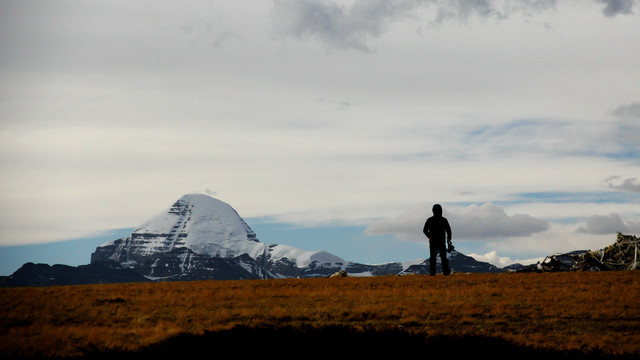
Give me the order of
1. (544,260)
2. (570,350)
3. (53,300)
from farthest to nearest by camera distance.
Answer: (544,260), (53,300), (570,350)

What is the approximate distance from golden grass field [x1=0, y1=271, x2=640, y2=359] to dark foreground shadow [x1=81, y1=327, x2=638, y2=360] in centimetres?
4

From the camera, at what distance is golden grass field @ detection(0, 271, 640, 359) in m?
14.4

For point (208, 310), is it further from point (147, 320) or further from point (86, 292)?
point (86, 292)

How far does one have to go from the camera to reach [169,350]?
13898 millimetres

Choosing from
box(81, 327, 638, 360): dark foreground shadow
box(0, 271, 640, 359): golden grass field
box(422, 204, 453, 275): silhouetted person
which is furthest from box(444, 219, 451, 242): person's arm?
box(81, 327, 638, 360): dark foreground shadow

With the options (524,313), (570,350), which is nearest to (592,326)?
(524,313)

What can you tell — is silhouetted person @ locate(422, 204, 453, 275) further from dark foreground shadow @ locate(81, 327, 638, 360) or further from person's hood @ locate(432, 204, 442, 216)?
dark foreground shadow @ locate(81, 327, 638, 360)

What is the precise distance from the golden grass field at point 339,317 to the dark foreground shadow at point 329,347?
0.14 ft

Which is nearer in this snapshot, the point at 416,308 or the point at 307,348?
the point at 307,348

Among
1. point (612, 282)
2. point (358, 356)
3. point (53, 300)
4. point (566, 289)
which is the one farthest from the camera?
point (612, 282)

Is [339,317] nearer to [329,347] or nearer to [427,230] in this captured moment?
[329,347]

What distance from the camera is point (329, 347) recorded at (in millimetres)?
13742

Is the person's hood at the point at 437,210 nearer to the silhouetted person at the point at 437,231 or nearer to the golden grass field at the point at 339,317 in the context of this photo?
the silhouetted person at the point at 437,231

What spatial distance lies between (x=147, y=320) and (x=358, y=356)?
8489mm
